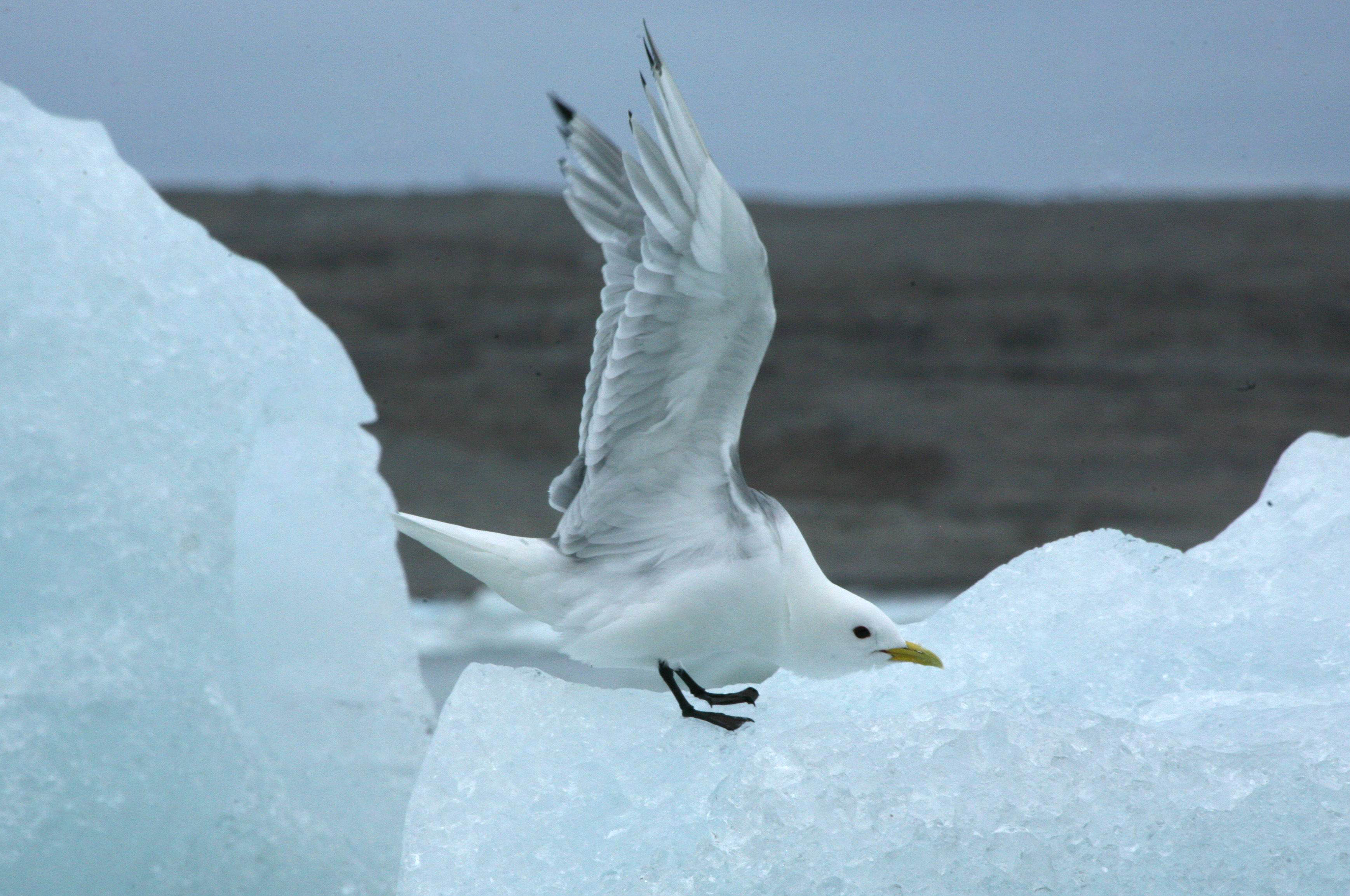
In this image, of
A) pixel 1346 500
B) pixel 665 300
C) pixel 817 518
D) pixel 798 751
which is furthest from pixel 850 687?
pixel 817 518

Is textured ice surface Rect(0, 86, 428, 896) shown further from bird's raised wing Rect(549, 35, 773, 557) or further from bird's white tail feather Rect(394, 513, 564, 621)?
bird's raised wing Rect(549, 35, 773, 557)

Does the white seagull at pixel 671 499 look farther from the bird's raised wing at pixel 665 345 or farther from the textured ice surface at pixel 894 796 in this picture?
the textured ice surface at pixel 894 796

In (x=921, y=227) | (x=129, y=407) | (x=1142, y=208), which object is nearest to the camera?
(x=129, y=407)

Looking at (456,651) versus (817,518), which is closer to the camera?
(456,651)

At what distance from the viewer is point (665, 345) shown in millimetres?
2531

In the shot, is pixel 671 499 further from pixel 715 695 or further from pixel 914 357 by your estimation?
pixel 914 357

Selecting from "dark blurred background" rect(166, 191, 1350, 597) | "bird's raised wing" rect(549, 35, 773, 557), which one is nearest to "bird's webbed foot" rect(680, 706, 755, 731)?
"bird's raised wing" rect(549, 35, 773, 557)

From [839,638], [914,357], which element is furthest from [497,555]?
[914,357]

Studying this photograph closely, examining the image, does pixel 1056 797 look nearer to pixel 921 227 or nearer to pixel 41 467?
pixel 41 467

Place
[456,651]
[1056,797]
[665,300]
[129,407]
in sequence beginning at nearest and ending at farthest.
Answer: [1056,797] < [665,300] < [129,407] < [456,651]

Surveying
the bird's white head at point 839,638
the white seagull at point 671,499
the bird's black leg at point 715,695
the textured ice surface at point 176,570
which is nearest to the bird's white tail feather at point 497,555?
the white seagull at point 671,499

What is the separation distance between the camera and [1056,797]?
2.17m

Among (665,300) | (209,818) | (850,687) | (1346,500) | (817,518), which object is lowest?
(817,518)

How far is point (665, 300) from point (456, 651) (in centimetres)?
586
